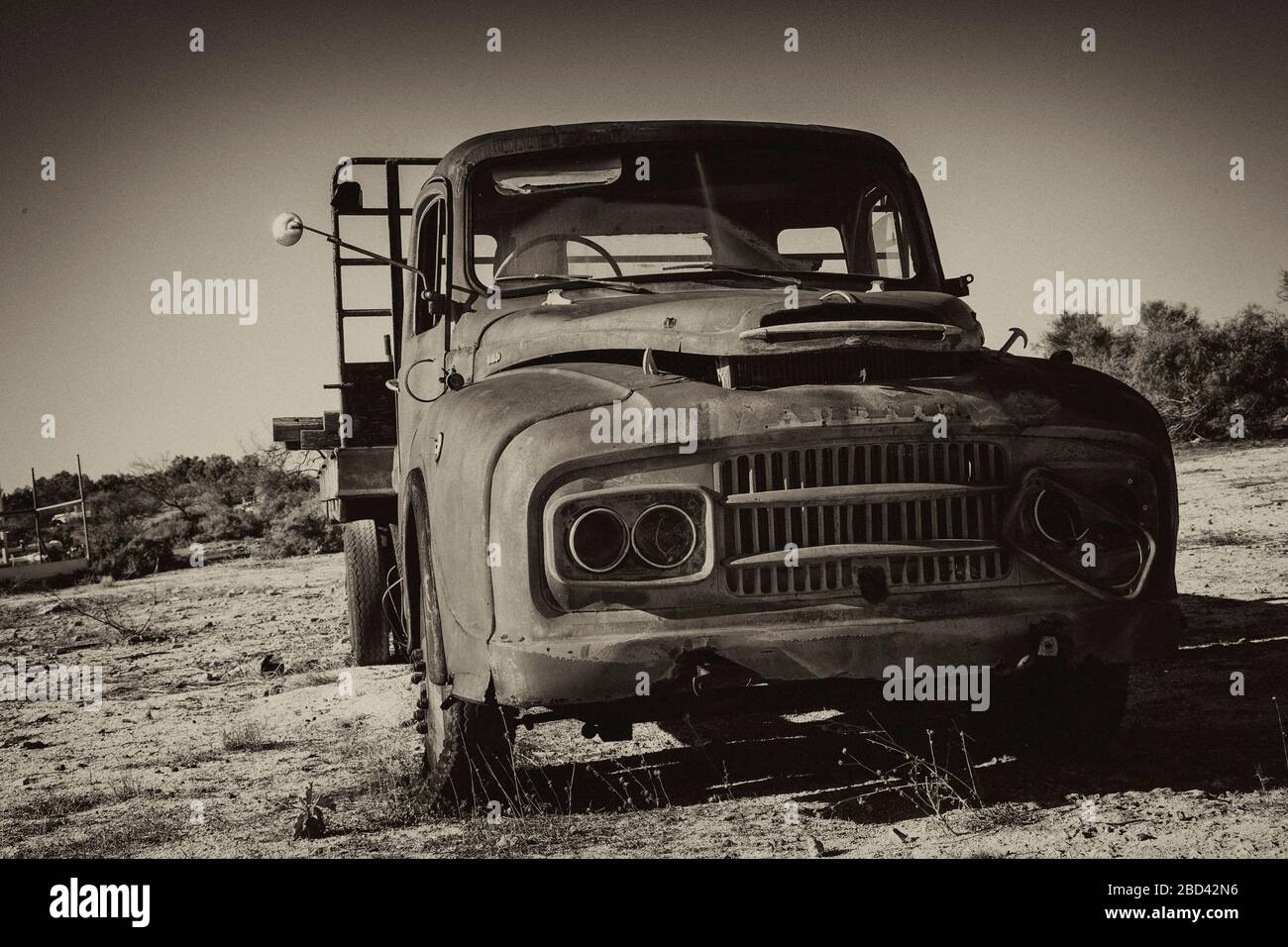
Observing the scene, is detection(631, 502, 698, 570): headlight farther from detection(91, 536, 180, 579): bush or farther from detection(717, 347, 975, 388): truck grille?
detection(91, 536, 180, 579): bush

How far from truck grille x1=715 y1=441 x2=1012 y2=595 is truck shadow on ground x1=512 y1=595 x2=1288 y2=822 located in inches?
23.9

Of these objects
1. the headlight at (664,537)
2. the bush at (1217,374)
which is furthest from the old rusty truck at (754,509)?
the bush at (1217,374)

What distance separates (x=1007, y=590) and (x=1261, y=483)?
11131 millimetres

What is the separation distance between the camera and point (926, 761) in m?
4.90

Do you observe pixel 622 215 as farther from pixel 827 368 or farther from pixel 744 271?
pixel 827 368

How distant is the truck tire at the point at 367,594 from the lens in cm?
741

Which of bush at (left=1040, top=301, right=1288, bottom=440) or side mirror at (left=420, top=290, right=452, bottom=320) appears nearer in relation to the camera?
side mirror at (left=420, top=290, right=452, bottom=320)

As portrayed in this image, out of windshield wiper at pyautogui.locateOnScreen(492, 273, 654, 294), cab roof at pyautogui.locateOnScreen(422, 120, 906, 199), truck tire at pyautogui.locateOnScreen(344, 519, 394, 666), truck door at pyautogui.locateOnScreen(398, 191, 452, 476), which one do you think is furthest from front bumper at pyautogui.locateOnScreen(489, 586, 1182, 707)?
truck tire at pyautogui.locateOnScreen(344, 519, 394, 666)

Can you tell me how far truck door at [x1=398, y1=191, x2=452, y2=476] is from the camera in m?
5.20

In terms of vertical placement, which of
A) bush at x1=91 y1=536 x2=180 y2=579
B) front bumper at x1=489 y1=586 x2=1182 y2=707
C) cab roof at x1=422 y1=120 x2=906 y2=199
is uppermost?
cab roof at x1=422 y1=120 x2=906 y2=199
